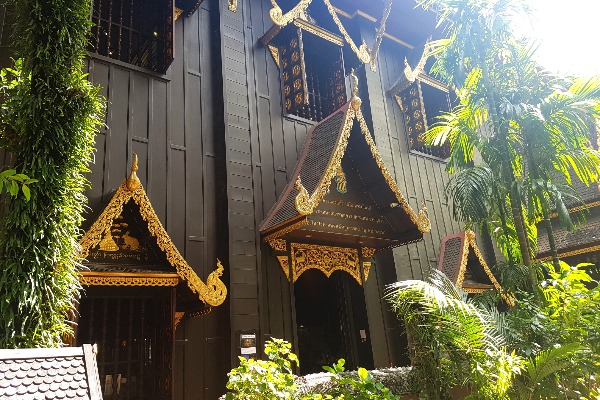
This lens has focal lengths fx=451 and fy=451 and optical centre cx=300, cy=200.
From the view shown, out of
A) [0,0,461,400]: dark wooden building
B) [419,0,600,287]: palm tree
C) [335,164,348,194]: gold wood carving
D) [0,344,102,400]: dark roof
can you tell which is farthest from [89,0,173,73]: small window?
[0,344,102,400]: dark roof

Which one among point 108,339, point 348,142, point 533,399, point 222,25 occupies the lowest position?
point 533,399

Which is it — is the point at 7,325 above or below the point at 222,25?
below

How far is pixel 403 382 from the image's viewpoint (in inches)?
201

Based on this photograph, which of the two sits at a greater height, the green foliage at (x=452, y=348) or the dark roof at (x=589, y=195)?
the dark roof at (x=589, y=195)

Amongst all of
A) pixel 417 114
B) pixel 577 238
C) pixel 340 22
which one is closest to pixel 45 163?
pixel 340 22

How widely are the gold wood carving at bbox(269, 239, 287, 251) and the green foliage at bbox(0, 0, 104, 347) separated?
3.78m

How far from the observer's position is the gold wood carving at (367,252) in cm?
852

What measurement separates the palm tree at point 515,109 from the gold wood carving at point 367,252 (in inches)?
96.2

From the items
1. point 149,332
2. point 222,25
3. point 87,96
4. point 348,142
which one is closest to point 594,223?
point 348,142

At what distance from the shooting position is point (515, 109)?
6.70 meters

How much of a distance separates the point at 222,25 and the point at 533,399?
294 inches

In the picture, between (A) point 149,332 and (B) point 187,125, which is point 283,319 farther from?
(B) point 187,125

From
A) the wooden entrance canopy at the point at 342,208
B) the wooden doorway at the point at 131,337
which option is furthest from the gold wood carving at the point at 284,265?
the wooden doorway at the point at 131,337

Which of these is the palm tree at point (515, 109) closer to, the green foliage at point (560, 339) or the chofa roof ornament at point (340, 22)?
the green foliage at point (560, 339)
